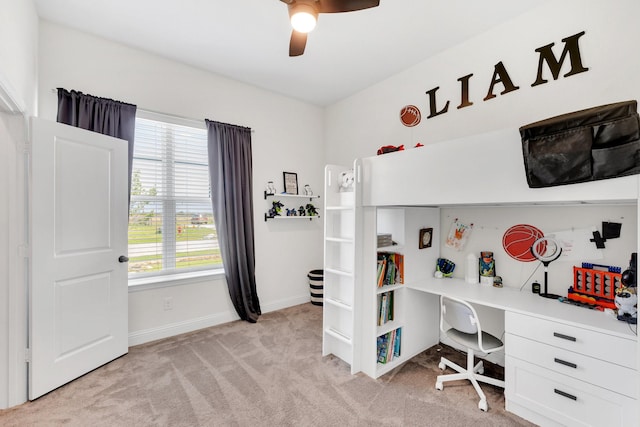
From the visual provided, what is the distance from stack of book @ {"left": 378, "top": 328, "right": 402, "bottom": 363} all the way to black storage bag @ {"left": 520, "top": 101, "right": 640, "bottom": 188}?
1.57 meters

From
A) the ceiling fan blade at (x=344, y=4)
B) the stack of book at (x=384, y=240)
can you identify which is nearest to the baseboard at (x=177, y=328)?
the stack of book at (x=384, y=240)

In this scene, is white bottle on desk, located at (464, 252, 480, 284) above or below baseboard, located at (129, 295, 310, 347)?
above

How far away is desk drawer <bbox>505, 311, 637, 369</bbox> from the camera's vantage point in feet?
4.72

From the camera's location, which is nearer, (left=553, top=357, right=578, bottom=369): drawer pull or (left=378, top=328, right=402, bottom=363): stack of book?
(left=553, top=357, right=578, bottom=369): drawer pull

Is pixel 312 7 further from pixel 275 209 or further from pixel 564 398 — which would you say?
pixel 564 398

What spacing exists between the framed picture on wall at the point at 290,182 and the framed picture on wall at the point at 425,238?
1862 millimetres

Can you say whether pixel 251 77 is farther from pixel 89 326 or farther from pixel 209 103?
pixel 89 326

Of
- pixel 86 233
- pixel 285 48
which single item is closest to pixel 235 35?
pixel 285 48

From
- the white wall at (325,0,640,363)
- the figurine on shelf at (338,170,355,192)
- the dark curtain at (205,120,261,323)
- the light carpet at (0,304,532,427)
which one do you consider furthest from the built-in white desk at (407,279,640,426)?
the dark curtain at (205,120,261,323)

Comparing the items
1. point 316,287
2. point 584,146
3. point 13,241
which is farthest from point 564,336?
point 13,241

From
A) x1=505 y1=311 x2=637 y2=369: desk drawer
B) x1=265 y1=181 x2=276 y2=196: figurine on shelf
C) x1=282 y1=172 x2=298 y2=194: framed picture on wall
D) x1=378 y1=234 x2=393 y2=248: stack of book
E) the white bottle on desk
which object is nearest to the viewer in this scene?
x1=505 y1=311 x2=637 y2=369: desk drawer

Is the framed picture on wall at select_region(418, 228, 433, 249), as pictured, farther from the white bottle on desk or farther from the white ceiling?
the white ceiling

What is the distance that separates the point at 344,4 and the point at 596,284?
2.36 metres

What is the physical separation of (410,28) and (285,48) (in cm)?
113
